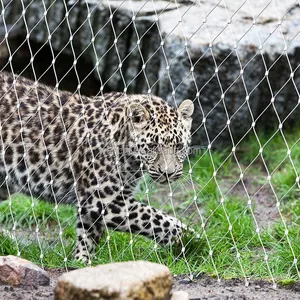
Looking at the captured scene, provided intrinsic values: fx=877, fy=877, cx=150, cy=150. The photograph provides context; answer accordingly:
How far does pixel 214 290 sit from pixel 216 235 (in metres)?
1.44

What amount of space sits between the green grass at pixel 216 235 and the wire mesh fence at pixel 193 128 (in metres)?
0.01

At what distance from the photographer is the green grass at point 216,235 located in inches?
233

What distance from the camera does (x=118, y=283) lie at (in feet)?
13.9

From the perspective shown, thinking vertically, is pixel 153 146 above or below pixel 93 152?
above

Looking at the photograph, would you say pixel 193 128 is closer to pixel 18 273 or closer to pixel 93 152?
pixel 93 152

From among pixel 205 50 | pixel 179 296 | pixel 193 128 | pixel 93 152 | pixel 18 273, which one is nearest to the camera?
pixel 179 296

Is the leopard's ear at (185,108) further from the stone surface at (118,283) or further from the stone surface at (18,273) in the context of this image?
the stone surface at (118,283)

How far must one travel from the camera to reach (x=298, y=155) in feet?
29.0

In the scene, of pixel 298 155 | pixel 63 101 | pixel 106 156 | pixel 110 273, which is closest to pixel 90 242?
pixel 106 156

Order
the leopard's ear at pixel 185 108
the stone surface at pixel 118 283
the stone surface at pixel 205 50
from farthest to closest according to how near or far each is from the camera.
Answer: the stone surface at pixel 205 50 < the leopard's ear at pixel 185 108 < the stone surface at pixel 118 283

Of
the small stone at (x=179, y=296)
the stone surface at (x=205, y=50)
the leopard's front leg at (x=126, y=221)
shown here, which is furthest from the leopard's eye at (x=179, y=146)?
the small stone at (x=179, y=296)

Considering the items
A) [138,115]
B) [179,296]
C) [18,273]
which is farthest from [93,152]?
[179,296]

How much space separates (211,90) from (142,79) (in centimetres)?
79

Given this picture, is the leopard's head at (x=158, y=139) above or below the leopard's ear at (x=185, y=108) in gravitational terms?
below
